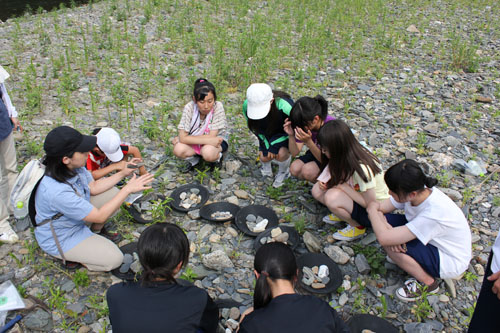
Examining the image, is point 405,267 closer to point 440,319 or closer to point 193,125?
point 440,319

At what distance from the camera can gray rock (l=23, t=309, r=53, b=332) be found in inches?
116

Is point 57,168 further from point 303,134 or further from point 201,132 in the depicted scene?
point 303,134

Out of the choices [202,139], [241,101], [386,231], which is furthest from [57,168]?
[241,101]

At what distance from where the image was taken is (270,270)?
236 cm

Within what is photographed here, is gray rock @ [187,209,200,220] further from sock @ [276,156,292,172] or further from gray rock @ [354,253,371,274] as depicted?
gray rock @ [354,253,371,274]

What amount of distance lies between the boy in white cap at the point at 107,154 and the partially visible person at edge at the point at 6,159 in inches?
31.5

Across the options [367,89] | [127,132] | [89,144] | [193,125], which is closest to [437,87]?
[367,89]

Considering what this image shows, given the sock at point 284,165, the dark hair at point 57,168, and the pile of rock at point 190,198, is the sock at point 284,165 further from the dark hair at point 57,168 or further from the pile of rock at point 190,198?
the dark hair at point 57,168

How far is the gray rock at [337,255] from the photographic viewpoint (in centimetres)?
352

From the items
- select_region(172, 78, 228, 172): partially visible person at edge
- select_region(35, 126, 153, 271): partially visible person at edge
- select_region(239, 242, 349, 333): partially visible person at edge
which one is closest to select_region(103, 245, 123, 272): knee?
select_region(35, 126, 153, 271): partially visible person at edge

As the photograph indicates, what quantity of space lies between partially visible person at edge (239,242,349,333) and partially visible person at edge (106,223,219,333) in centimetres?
32

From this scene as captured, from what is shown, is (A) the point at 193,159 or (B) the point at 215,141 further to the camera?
(A) the point at 193,159

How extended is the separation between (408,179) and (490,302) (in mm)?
939

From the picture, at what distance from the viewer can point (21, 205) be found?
12.3 feet
